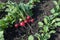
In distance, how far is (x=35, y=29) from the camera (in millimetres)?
3010

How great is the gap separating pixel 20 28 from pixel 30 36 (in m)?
0.29

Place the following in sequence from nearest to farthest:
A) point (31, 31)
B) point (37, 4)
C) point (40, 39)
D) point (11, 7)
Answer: point (40, 39)
point (31, 31)
point (11, 7)
point (37, 4)

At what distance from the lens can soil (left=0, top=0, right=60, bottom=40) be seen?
2.95 meters

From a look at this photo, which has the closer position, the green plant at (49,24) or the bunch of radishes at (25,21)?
the green plant at (49,24)

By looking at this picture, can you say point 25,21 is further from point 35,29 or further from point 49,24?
point 49,24

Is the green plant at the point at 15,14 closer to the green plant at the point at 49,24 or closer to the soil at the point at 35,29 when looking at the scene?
the soil at the point at 35,29

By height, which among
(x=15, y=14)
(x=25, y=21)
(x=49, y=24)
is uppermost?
(x=15, y=14)

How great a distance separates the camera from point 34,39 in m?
2.87

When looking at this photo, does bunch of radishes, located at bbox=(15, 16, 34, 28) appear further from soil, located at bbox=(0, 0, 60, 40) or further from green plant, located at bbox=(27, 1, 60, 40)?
green plant, located at bbox=(27, 1, 60, 40)

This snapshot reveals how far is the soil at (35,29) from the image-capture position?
9.68 feet

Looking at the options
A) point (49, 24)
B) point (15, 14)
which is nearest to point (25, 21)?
point (15, 14)

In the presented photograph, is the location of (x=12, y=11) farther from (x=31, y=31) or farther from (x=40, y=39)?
(x=40, y=39)

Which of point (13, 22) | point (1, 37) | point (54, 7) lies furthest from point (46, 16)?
point (1, 37)

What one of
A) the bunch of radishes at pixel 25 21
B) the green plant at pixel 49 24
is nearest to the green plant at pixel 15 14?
the bunch of radishes at pixel 25 21
